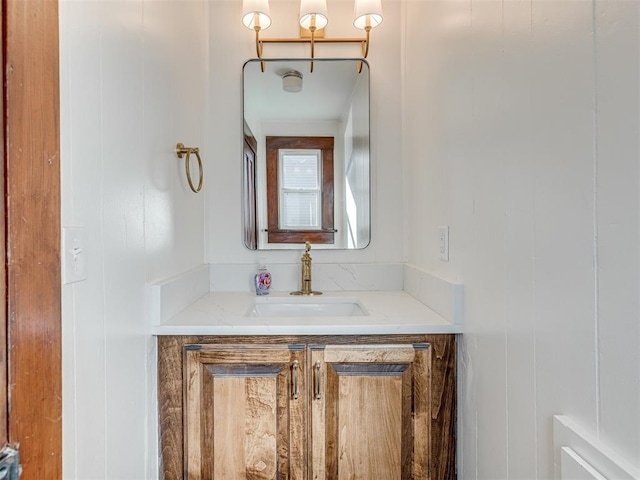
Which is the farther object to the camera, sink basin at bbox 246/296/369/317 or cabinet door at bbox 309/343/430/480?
sink basin at bbox 246/296/369/317

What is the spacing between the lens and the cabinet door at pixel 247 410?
1.13 m

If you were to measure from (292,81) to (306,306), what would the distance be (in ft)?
3.42

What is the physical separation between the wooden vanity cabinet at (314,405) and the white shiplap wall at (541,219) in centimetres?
11

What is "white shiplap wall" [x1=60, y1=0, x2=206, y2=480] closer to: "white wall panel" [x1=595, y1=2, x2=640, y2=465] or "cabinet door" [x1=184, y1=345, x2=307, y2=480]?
"cabinet door" [x1=184, y1=345, x2=307, y2=480]

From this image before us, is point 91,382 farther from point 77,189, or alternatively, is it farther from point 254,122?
Result: point 254,122

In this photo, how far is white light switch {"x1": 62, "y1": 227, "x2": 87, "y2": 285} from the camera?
688 millimetres

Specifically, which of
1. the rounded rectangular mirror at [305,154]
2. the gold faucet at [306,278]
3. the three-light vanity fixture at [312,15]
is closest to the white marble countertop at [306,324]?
the gold faucet at [306,278]

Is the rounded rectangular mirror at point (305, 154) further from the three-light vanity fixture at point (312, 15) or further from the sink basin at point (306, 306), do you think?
the sink basin at point (306, 306)

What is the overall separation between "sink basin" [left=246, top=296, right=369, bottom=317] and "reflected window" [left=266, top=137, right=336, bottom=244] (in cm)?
30

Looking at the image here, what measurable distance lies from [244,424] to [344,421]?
31 centimetres

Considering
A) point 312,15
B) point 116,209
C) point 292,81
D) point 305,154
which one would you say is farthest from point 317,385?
point 312,15

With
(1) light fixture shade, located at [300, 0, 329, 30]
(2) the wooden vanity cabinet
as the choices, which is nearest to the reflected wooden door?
(1) light fixture shade, located at [300, 0, 329, 30]

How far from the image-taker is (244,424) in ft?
3.72

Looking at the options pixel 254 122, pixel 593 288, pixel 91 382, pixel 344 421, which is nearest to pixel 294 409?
pixel 344 421
